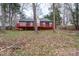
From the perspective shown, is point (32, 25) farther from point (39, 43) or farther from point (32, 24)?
point (39, 43)

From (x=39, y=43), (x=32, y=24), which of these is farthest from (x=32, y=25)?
(x=39, y=43)

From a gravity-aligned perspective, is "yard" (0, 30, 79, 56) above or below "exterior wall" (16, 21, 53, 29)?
below

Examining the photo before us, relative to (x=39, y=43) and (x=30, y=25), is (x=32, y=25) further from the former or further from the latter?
(x=39, y=43)

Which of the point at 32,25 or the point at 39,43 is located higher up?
the point at 32,25

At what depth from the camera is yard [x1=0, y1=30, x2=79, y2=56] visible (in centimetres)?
361

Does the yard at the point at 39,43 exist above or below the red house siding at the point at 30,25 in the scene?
below

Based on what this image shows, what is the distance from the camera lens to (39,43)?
3.63 meters

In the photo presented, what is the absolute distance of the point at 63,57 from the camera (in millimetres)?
3590

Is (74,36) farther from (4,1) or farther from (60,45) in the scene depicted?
(4,1)

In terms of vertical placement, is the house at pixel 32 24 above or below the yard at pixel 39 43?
above

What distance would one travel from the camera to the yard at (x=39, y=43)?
361cm

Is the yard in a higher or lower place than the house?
lower

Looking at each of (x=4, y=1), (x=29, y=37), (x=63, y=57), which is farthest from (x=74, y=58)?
(x=4, y=1)

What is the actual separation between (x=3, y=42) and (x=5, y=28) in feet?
0.33
